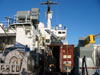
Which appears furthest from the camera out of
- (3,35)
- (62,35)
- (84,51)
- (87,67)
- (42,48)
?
(62,35)

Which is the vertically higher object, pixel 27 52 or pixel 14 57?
pixel 27 52

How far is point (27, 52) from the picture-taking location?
15656 mm

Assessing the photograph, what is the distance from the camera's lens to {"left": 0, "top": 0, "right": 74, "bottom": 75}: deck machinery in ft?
49.0

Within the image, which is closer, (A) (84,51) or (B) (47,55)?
(A) (84,51)

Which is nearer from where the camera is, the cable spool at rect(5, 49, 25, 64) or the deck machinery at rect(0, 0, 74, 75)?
the deck machinery at rect(0, 0, 74, 75)

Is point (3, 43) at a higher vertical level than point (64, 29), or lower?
lower

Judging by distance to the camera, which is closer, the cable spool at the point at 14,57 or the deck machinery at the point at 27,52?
the deck machinery at the point at 27,52

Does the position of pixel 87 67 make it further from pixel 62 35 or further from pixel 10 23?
pixel 62 35

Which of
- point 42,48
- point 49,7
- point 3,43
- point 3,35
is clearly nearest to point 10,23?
point 3,35

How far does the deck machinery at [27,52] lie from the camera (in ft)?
49.0

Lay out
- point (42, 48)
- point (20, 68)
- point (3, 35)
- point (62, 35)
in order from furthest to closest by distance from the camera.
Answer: point (62, 35)
point (42, 48)
point (3, 35)
point (20, 68)

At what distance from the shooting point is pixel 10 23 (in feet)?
71.5

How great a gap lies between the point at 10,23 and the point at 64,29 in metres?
16.2

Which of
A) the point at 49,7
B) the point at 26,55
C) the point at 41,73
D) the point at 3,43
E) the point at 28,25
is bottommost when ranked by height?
the point at 41,73
